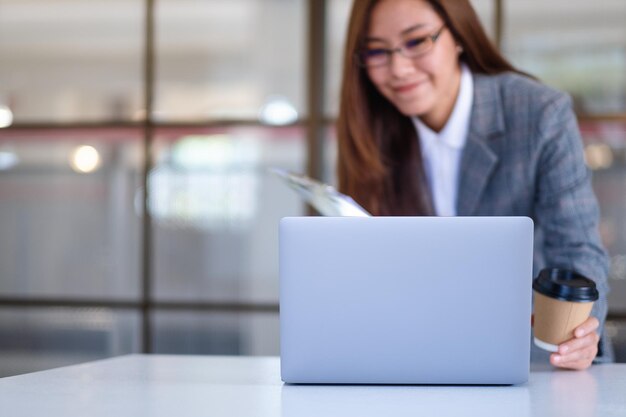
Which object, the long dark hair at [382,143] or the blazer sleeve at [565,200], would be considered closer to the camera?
the blazer sleeve at [565,200]

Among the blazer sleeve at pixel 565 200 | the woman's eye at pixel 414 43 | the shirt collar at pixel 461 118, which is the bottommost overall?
the blazer sleeve at pixel 565 200

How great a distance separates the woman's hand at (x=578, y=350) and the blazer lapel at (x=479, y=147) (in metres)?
0.68

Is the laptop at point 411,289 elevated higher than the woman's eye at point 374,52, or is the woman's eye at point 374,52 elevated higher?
the woman's eye at point 374,52

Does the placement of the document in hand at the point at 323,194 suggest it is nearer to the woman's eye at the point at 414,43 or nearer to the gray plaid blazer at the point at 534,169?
the gray plaid blazer at the point at 534,169

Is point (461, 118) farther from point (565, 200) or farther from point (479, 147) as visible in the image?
point (565, 200)

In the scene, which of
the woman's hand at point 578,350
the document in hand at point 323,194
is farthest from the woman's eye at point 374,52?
the woman's hand at point 578,350

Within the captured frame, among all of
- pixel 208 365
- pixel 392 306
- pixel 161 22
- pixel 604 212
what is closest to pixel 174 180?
pixel 161 22

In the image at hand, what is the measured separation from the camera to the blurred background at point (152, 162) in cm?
365

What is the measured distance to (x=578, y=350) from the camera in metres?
1.43

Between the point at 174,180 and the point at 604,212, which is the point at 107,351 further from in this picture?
the point at 604,212

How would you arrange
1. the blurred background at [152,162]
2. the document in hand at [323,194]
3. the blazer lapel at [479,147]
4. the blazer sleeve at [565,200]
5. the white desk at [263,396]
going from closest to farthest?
the white desk at [263,396] < the document in hand at [323,194] < the blazer sleeve at [565,200] < the blazer lapel at [479,147] < the blurred background at [152,162]

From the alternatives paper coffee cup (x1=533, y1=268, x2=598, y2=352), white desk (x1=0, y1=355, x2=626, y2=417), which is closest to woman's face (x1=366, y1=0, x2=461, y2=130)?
paper coffee cup (x1=533, y1=268, x2=598, y2=352)

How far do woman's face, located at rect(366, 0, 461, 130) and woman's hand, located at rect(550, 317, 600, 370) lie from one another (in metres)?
0.84

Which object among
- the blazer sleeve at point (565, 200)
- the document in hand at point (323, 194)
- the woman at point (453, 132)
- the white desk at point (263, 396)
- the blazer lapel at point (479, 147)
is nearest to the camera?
the white desk at point (263, 396)
